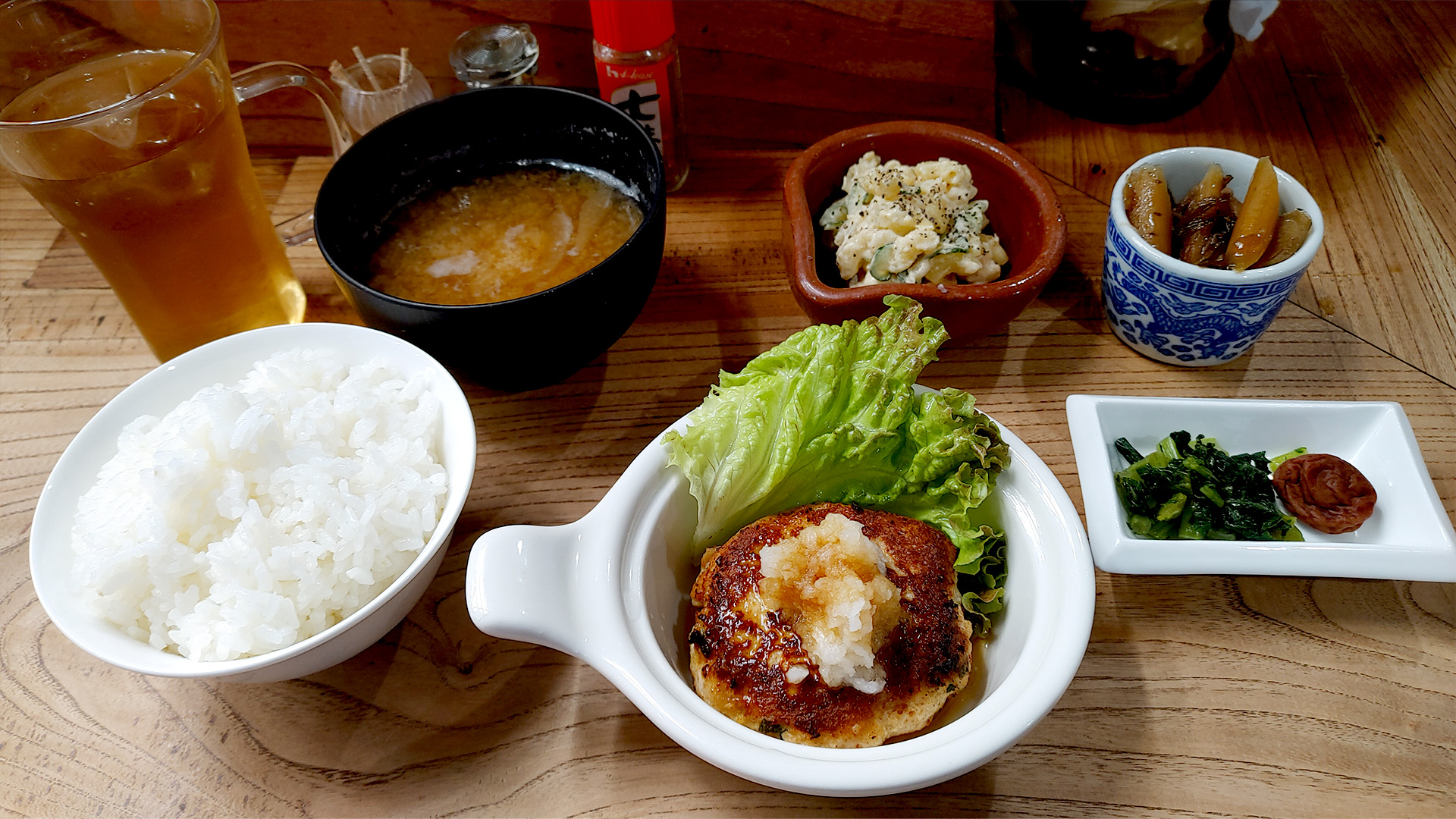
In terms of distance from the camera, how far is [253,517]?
3.64 feet

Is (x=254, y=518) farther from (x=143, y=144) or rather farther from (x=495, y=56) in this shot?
(x=495, y=56)

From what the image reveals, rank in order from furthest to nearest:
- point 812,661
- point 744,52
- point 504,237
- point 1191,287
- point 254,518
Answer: point 744,52 < point 504,237 < point 1191,287 < point 254,518 < point 812,661

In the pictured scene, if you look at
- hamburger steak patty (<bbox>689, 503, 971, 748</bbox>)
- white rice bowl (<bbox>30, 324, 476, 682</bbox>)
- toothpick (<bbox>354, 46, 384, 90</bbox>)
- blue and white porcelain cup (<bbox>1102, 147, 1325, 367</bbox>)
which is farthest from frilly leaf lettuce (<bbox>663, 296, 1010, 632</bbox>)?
toothpick (<bbox>354, 46, 384, 90</bbox>)

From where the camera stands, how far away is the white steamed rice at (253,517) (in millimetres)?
1048

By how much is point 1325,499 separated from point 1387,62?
1615mm

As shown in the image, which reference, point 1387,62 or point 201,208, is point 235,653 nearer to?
point 201,208

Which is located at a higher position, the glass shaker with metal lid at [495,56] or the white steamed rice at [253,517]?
the glass shaker with metal lid at [495,56]

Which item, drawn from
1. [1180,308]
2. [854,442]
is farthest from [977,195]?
[854,442]

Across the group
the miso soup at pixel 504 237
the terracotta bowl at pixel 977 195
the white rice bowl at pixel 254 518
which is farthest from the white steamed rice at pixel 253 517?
the terracotta bowl at pixel 977 195

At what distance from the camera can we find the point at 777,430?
46.2 inches

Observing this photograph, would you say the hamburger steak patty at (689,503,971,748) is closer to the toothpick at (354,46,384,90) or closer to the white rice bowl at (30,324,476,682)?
the white rice bowl at (30,324,476,682)

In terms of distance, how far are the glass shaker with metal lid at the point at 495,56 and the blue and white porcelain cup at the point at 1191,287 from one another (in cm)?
123

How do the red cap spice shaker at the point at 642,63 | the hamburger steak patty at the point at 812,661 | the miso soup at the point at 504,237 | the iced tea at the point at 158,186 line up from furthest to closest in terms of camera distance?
the red cap spice shaker at the point at 642,63 → the miso soup at the point at 504,237 → the iced tea at the point at 158,186 → the hamburger steak patty at the point at 812,661

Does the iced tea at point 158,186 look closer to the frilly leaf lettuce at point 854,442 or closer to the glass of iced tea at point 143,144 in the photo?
the glass of iced tea at point 143,144
